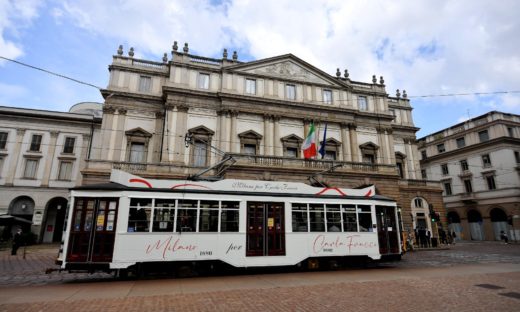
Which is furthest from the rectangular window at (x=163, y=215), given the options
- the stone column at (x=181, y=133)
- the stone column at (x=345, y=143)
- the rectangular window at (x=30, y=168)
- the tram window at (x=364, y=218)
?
the rectangular window at (x=30, y=168)

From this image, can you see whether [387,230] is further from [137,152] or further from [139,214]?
[137,152]

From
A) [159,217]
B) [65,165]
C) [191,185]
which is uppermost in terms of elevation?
[65,165]

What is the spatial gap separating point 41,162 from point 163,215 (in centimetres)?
2752

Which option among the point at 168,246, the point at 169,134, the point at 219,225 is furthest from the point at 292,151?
the point at 168,246

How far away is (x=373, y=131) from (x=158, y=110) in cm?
2015

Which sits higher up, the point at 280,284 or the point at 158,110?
the point at 158,110

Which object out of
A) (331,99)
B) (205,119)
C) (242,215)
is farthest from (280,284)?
(331,99)

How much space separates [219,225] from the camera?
10.4 m

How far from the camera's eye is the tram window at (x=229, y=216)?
1045 centimetres

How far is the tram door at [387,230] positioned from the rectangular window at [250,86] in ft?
56.2

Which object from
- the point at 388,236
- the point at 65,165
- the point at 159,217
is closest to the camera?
the point at 159,217

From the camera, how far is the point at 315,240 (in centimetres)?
1121

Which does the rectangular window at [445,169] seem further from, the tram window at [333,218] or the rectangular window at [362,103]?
the tram window at [333,218]

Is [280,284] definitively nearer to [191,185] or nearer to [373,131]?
[191,185]
